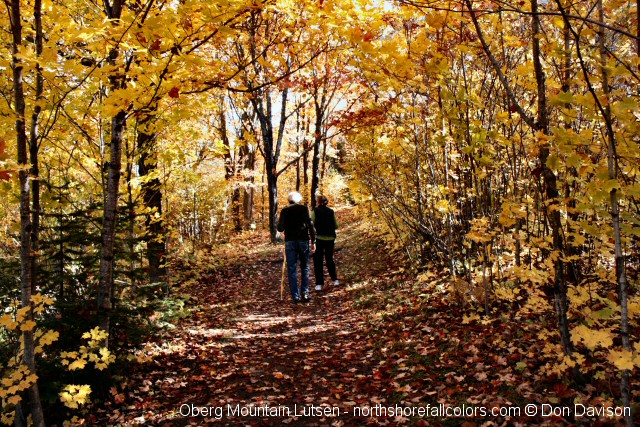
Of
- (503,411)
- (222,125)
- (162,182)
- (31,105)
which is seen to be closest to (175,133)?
(162,182)

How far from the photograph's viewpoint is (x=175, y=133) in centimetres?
739

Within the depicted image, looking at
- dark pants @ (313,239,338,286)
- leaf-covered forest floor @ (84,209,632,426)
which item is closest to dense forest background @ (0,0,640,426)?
leaf-covered forest floor @ (84,209,632,426)

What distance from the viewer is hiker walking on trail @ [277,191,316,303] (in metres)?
8.00

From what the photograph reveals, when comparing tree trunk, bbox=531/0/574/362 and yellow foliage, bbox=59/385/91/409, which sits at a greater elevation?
tree trunk, bbox=531/0/574/362

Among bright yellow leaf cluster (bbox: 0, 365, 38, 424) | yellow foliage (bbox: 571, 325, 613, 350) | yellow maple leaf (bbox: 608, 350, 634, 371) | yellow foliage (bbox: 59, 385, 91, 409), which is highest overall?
yellow foliage (bbox: 571, 325, 613, 350)

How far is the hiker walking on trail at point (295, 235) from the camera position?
7996 millimetres

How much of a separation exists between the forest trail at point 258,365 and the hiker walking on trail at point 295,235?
0.47 m

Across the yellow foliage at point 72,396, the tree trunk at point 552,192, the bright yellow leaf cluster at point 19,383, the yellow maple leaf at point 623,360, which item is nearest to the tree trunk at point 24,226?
the bright yellow leaf cluster at point 19,383

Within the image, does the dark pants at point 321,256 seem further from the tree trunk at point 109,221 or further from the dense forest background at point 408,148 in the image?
the tree trunk at point 109,221

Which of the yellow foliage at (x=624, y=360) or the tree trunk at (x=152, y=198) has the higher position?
the tree trunk at (x=152, y=198)

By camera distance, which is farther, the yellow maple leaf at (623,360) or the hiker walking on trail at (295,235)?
the hiker walking on trail at (295,235)

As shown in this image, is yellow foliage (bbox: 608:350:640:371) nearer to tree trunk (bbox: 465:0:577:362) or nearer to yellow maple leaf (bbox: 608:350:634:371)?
yellow maple leaf (bbox: 608:350:634:371)

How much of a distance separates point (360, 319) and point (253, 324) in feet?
6.42

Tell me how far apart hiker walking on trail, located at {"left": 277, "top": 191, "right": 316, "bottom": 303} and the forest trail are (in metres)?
0.47
